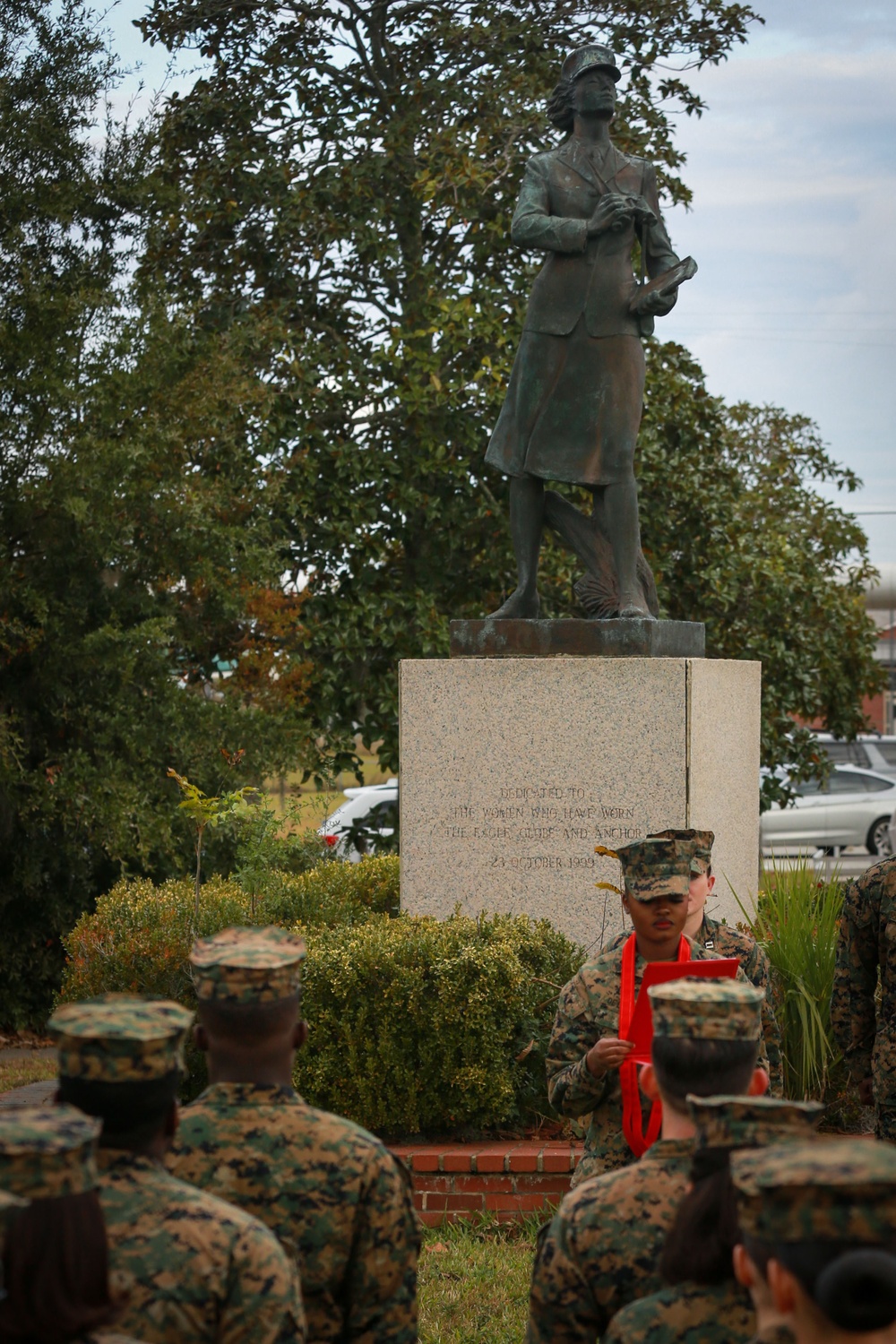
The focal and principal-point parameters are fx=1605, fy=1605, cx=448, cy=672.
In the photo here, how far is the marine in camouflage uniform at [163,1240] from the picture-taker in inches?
90.9

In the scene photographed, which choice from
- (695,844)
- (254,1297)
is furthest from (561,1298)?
(695,844)

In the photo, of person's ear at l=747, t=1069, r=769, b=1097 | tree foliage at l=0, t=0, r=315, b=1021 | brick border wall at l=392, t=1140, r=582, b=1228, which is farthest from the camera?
tree foliage at l=0, t=0, r=315, b=1021

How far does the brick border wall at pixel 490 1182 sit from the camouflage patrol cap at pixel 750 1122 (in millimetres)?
3590

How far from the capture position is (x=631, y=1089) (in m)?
3.82

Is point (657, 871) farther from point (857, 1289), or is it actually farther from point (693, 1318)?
point (857, 1289)

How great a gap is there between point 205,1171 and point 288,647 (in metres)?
9.84

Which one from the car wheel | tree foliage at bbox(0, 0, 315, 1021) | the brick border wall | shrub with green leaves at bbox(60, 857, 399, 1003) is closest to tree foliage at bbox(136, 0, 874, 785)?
tree foliage at bbox(0, 0, 315, 1021)

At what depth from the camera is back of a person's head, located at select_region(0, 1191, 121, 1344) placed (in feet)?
6.73

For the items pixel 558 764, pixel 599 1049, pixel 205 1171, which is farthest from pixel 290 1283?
pixel 558 764

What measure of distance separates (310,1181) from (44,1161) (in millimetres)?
719

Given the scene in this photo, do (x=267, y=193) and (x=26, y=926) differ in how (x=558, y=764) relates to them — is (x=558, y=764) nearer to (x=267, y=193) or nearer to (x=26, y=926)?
(x=26, y=926)

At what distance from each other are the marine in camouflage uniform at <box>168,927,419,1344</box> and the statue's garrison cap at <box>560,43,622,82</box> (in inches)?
225

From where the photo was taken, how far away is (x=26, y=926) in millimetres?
10820

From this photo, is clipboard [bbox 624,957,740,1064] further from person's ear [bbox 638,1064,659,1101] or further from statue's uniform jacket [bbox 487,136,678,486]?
statue's uniform jacket [bbox 487,136,678,486]
